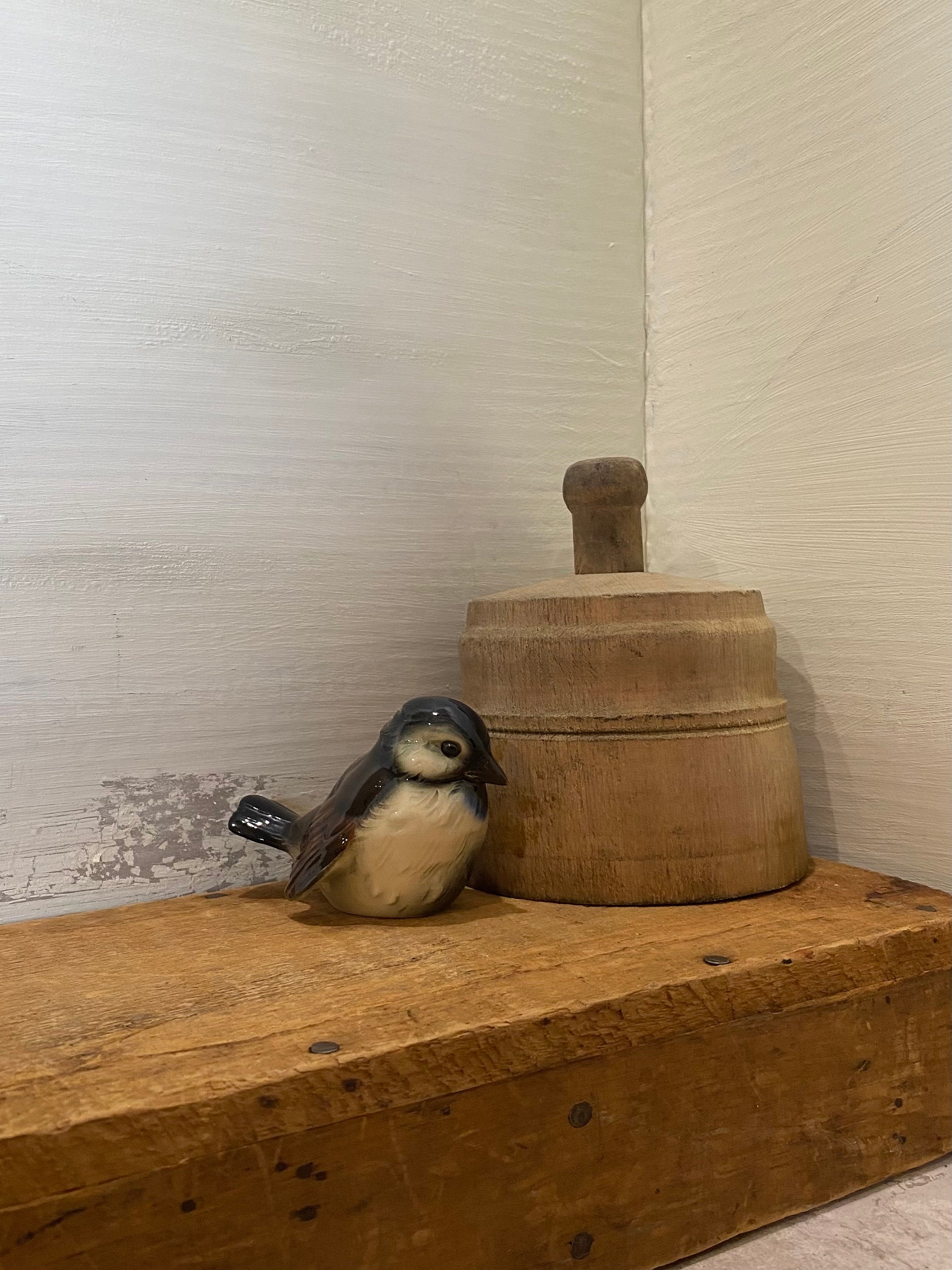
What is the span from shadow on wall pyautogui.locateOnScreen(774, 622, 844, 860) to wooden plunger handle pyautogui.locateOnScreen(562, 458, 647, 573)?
184 mm

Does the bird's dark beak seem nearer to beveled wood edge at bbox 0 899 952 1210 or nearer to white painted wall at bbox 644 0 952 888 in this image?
beveled wood edge at bbox 0 899 952 1210

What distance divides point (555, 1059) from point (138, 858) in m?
0.44

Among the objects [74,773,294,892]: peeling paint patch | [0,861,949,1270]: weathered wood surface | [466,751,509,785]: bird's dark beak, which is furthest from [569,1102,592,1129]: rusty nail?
[74,773,294,892]: peeling paint patch

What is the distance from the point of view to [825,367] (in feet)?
3.10

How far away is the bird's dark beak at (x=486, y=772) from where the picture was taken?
0.75m

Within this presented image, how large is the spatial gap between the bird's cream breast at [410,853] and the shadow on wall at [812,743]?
1.20 ft

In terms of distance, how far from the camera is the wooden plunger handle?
0.89 m

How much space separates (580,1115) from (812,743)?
0.48 metres

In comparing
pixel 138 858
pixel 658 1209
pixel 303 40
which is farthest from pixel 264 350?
pixel 658 1209

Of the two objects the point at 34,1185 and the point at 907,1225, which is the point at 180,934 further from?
the point at 907,1225

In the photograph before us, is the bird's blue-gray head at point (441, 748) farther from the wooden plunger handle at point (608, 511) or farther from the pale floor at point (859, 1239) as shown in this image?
the pale floor at point (859, 1239)

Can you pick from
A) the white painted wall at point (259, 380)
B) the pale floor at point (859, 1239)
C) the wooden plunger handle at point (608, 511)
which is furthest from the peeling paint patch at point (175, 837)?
the pale floor at point (859, 1239)

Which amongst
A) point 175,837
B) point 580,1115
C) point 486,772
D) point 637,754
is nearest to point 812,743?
point 637,754

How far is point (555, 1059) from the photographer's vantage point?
23.2 inches
